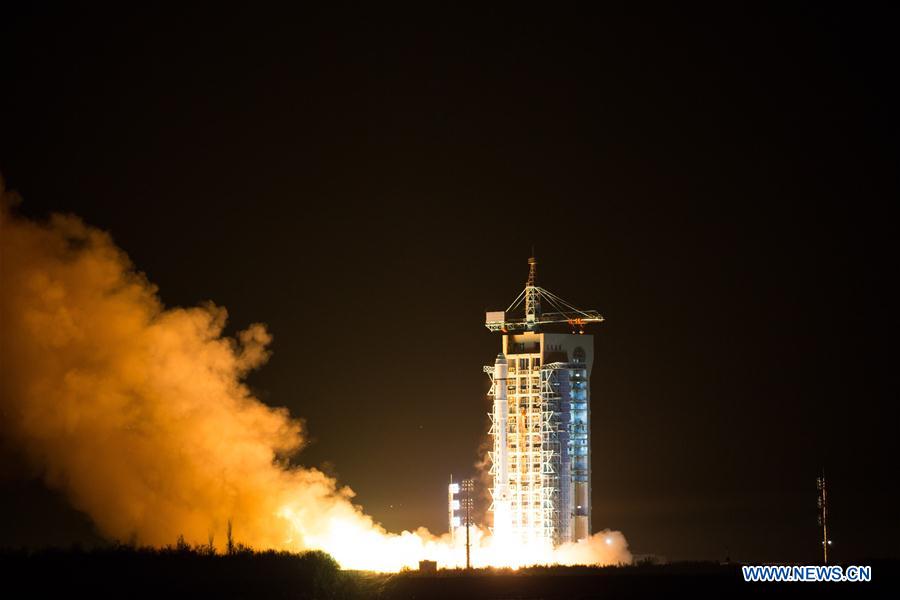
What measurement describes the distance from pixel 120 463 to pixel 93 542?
4468mm

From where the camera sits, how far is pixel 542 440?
274ft

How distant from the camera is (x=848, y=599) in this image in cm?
5869

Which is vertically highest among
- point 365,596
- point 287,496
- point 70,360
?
point 70,360

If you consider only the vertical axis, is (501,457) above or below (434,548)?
above

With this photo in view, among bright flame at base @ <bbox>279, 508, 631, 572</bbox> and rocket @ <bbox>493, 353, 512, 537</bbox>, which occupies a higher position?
rocket @ <bbox>493, 353, 512, 537</bbox>

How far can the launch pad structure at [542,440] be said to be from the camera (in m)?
83.8

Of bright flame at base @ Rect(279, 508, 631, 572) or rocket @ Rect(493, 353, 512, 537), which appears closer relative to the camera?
bright flame at base @ Rect(279, 508, 631, 572)

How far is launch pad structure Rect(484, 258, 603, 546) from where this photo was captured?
83750 millimetres

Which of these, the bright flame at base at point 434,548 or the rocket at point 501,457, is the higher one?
the rocket at point 501,457

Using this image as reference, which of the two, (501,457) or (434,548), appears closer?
(434,548)

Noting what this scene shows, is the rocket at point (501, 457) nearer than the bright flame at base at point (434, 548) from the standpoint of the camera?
No

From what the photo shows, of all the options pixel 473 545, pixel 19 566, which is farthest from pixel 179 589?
pixel 473 545

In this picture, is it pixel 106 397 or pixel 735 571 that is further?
pixel 106 397

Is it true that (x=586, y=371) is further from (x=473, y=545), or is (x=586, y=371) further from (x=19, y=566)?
(x=19, y=566)
